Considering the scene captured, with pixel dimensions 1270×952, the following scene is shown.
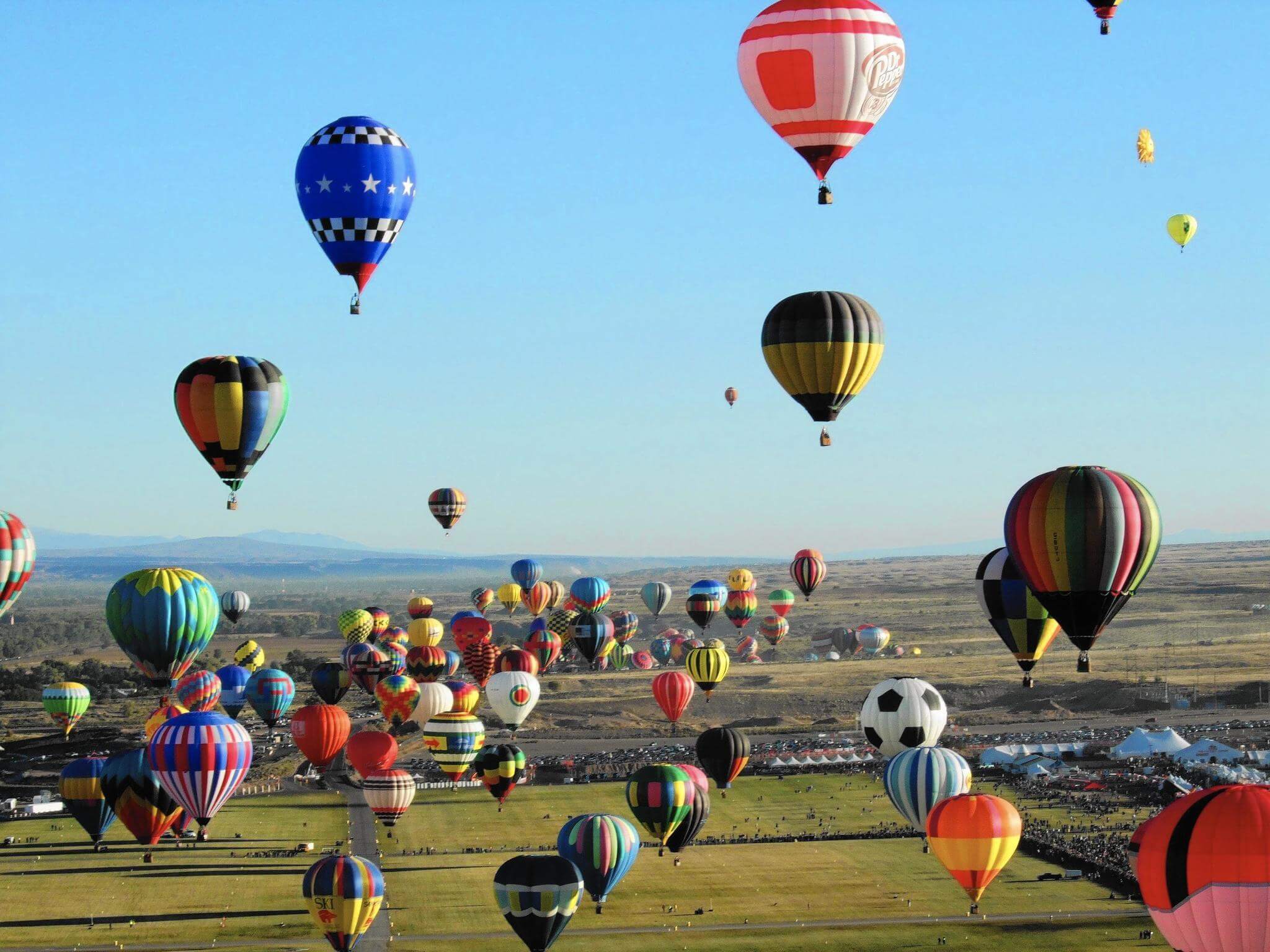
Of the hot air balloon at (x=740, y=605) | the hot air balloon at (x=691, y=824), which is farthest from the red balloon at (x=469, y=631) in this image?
the hot air balloon at (x=691, y=824)

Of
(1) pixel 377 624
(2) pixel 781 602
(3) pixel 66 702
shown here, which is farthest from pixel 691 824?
(2) pixel 781 602

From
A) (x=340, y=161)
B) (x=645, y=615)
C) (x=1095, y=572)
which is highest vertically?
(x=340, y=161)

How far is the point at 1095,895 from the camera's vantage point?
148 ft

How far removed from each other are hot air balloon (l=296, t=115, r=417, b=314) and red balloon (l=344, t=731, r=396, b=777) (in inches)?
794

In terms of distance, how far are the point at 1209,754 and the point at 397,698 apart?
29526 mm

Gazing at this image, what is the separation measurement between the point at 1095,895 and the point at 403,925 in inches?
664

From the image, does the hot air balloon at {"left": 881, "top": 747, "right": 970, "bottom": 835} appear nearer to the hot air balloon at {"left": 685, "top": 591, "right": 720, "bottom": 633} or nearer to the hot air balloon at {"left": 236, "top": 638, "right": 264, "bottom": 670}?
the hot air balloon at {"left": 685, "top": 591, "right": 720, "bottom": 633}

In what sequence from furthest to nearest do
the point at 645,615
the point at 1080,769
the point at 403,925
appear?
the point at 645,615
the point at 1080,769
the point at 403,925

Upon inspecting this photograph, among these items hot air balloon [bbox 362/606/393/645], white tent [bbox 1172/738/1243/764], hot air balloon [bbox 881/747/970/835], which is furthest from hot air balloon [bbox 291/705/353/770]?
white tent [bbox 1172/738/1243/764]

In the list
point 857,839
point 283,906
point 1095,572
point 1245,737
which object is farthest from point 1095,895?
point 1245,737

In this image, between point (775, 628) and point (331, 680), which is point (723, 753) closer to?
point (331, 680)

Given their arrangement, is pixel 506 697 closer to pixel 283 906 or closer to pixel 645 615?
pixel 283 906

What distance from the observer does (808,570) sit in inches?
2977

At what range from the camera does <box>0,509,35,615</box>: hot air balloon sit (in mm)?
46969
